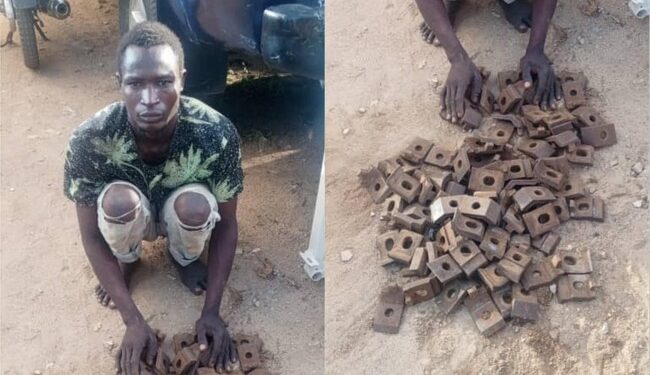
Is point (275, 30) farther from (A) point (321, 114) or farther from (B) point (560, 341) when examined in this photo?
(B) point (560, 341)

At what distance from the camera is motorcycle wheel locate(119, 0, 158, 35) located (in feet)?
15.1

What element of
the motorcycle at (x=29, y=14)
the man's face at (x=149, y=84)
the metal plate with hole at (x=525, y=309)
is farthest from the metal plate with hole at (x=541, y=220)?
the motorcycle at (x=29, y=14)

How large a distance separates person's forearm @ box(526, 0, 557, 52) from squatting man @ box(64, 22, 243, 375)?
1.75m

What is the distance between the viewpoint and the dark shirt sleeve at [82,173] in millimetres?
3654

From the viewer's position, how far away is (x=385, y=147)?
4551 mm

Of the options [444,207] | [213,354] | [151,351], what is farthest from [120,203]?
[444,207]

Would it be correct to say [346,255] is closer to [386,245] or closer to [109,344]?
[386,245]

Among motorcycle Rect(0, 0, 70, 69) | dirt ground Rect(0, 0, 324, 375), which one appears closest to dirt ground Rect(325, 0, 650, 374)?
dirt ground Rect(0, 0, 324, 375)

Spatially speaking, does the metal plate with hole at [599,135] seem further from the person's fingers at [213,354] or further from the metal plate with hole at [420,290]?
the person's fingers at [213,354]

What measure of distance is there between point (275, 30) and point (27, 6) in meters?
1.93

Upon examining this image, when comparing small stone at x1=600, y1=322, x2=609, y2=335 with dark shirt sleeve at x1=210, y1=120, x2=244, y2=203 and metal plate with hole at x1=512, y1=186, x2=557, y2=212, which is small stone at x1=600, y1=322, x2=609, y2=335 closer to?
metal plate with hole at x1=512, y1=186, x2=557, y2=212

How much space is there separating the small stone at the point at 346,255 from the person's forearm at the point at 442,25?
1234 mm

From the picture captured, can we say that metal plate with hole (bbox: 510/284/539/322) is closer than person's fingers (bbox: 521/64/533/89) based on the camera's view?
Yes

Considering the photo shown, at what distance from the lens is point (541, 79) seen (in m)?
4.61
